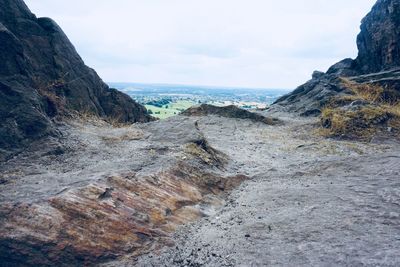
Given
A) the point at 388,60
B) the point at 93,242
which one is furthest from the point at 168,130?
the point at 388,60

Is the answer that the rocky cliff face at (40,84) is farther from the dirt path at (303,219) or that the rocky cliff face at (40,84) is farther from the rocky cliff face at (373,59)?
the rocky cliff face at (373,59)

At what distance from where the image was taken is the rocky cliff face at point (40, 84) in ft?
49.9

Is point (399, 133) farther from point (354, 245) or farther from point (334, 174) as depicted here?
point (354, 245)

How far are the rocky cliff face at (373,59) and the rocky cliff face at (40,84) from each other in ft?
56.2

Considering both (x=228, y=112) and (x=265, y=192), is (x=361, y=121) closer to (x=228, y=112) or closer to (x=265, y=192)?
(x=265, y=192)

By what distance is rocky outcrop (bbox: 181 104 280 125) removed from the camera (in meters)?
31.5

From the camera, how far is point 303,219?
10836mm

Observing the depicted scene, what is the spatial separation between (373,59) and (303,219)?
1498 inches

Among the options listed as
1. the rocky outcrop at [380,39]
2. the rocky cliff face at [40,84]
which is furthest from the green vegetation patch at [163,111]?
the rocky outcrop at [380,39]

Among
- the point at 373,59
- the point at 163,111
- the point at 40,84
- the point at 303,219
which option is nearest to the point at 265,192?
the point at 303,219

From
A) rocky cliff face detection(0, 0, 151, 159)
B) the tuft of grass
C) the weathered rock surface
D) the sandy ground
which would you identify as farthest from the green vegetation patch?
the weathered rock surface

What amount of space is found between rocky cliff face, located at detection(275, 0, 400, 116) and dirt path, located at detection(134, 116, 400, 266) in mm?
17986

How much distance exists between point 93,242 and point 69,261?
2.40 ft

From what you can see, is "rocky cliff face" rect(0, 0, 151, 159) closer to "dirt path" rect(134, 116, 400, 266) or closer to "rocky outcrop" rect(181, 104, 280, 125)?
"rocky outcrop" rect(181, 104, 280, 125)
